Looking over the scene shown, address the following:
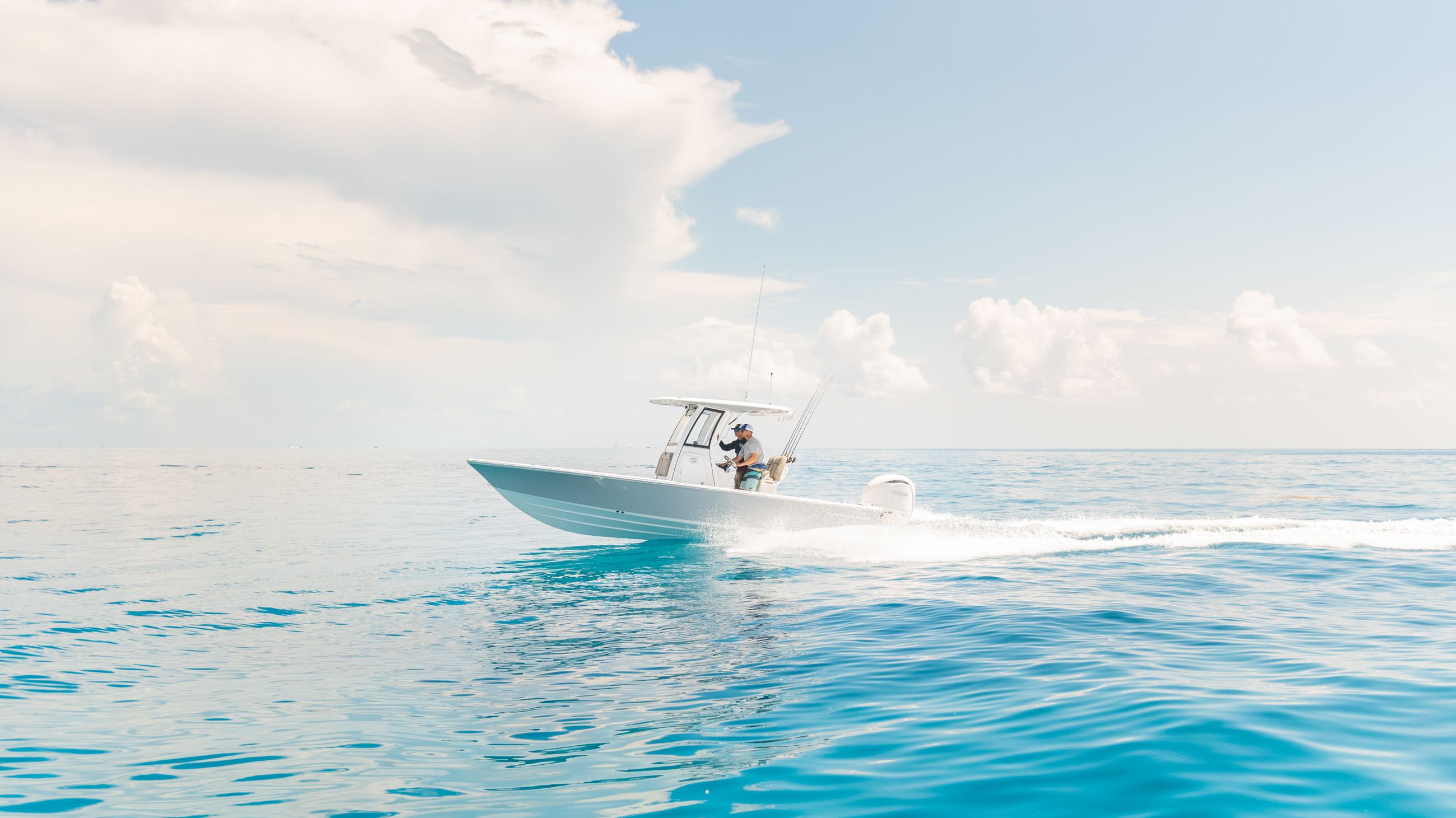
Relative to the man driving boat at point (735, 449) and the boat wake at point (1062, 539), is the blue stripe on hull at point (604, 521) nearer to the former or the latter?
the boat wake at point (1062, 539)

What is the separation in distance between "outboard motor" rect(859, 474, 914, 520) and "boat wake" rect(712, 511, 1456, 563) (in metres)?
0.38

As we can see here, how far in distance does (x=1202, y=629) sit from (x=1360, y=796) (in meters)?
4.81

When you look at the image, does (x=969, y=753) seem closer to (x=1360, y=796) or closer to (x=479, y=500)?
(x=1360, y=796)

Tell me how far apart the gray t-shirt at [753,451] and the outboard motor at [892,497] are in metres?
2.55

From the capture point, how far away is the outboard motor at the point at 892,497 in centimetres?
1731

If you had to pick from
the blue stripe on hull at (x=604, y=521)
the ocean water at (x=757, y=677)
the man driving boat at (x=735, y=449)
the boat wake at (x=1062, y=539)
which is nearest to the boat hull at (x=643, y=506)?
the blue stripe on hull at (x=604, y=521)

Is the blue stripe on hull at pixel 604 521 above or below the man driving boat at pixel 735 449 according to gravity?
below

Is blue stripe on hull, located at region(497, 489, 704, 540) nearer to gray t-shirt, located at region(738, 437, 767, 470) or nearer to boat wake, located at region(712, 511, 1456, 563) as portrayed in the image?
boat wake, located at region(712, 511, 1456, 563)

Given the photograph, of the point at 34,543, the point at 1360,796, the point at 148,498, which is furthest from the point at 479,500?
the point at 1360,796

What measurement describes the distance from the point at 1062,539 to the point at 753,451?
736cm

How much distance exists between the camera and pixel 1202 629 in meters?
8.67

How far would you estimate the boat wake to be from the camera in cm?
1566

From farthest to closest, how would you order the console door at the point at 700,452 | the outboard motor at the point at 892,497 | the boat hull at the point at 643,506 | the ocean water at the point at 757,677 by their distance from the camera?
1. the outboard motor at the point at 892,497
2. the console door at the point at 700,452
3. the boat hull at the point at 643,506
4. the ocean water at the point at 757,677

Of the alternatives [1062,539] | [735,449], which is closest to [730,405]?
[735,449]
